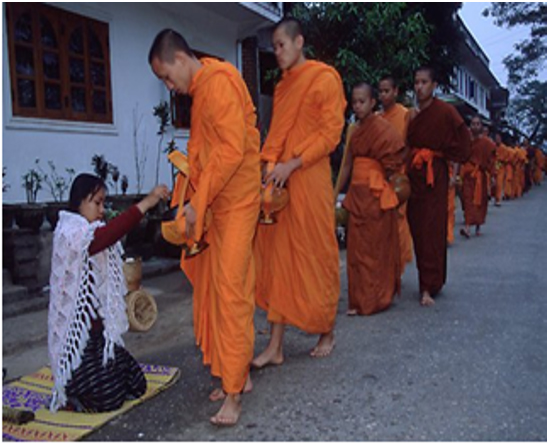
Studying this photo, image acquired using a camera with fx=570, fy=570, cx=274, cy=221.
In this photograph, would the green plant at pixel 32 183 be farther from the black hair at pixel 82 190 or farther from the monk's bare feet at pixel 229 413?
the monk's bare feet at pixel 229 413

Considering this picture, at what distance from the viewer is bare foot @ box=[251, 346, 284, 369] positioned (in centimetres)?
335

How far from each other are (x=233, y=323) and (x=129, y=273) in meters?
1.73

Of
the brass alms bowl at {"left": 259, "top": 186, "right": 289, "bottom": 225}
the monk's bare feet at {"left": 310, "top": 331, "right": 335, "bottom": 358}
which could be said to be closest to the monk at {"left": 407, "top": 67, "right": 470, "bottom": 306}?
the monk's bare feet at {"left": 310, "top": 331, "right": 335, "bottom": 358}

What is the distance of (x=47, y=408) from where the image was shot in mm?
2867

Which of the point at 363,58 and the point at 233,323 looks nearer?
the point at 233,323

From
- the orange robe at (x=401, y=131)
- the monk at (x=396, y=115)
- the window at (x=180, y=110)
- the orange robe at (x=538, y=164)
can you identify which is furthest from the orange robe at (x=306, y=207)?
the orange robe at (x=538, y=164)

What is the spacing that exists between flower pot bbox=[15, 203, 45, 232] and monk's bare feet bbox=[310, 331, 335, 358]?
2747 millimetres

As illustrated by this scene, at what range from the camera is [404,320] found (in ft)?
14.0

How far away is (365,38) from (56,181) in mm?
6073

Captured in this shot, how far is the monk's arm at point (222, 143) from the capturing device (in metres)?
2.53

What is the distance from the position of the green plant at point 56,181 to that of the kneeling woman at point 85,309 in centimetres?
286

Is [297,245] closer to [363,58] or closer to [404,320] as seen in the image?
[404,320]

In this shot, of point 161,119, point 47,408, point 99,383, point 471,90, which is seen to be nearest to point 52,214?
point 161,119

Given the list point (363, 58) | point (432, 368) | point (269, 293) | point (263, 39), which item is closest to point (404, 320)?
point (432, 368)
